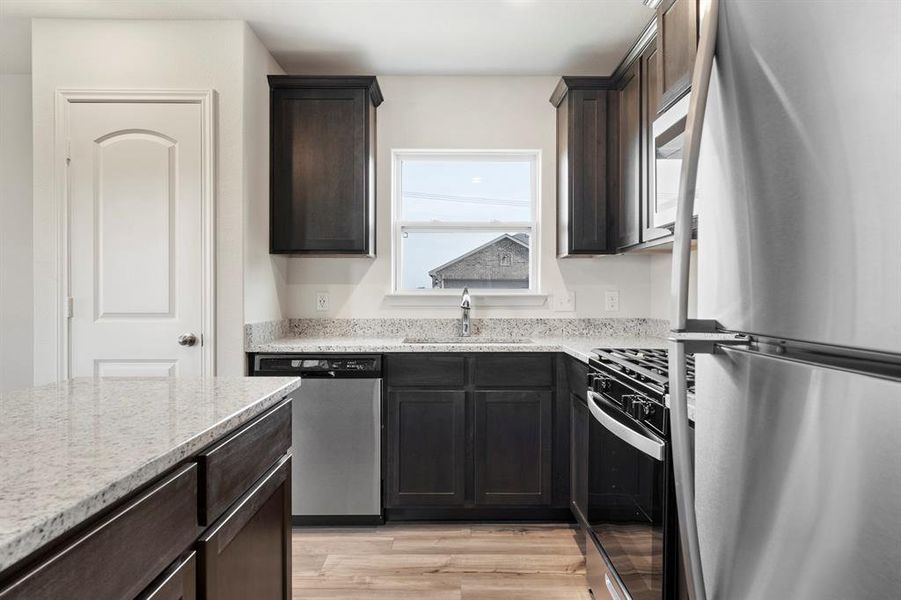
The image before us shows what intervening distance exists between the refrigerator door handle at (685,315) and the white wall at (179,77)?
244 centimetres

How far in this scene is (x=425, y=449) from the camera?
2779 millimetres

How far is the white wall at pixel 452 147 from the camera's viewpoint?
3.38 meters

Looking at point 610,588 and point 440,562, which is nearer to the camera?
point 610,588

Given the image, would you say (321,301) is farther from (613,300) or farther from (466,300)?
(613,300)

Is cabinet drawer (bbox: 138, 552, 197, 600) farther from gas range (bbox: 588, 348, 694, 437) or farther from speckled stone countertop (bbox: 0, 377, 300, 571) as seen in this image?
gas range (bbox: 588, 348, 694, 437)

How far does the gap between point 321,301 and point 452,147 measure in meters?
1.29

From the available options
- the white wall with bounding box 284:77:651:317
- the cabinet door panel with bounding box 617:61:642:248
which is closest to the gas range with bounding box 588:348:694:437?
the cabinet door panel with bounding box 617:61:642:248

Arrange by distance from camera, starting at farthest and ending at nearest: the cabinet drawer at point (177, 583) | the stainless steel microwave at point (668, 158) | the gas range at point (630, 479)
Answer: the gas range at point (630, 479) → the stainless steel microwave at point (668, 158) → the cabinet drawer at point (177, 583)

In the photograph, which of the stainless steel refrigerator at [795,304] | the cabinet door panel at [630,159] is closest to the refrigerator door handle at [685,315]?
the stainless steel refrigerator at [795,304]

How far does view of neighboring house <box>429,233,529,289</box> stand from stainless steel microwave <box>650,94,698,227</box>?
1117mm

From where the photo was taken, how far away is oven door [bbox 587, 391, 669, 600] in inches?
56.2

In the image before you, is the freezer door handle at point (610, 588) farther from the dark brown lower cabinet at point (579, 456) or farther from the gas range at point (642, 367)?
the gas range at point (642, 367)

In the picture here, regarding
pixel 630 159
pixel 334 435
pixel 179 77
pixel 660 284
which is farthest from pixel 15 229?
pixel 660 284

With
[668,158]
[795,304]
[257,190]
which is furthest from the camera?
[257,190]
